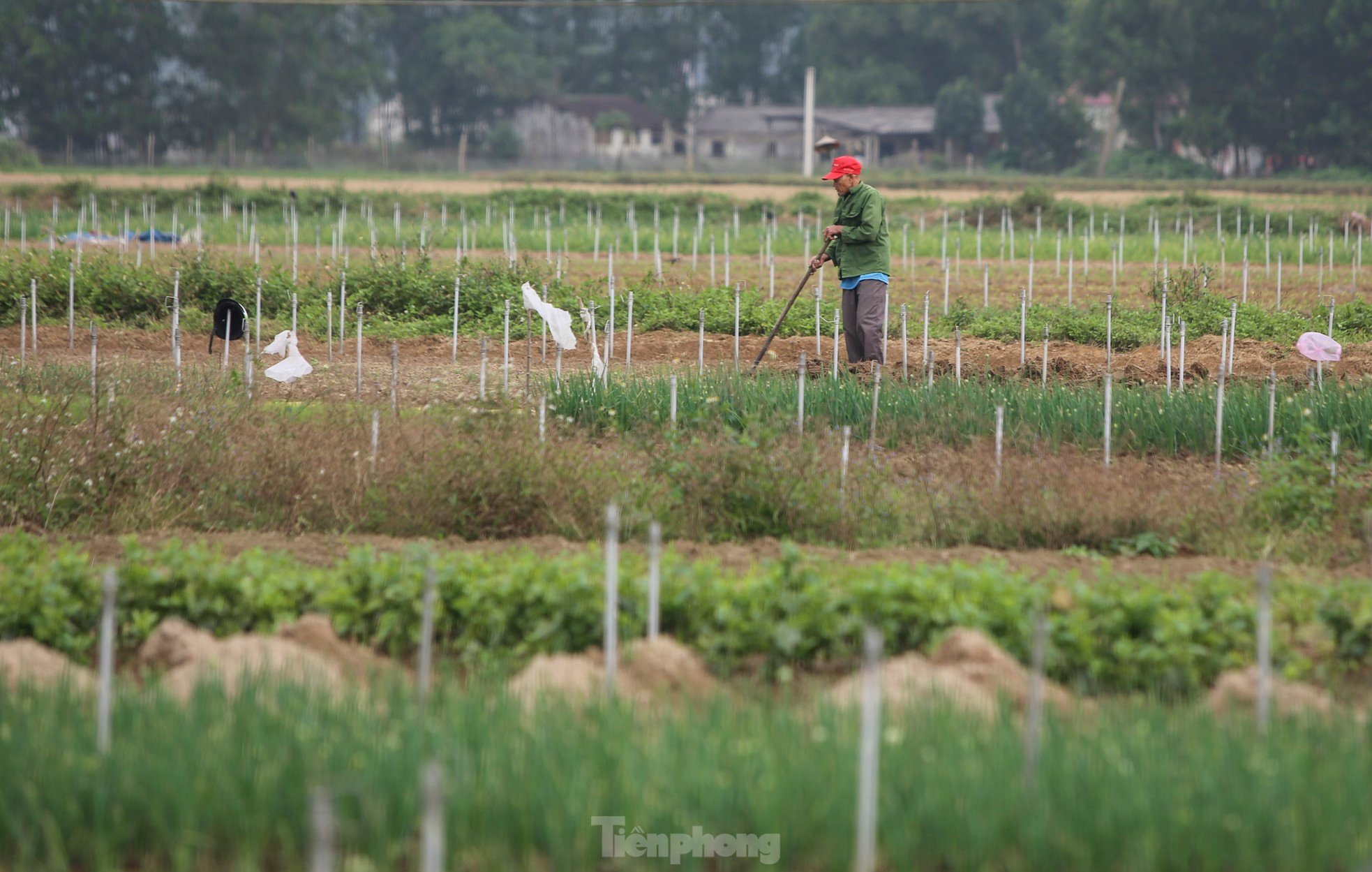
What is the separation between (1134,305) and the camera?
14.5 metres

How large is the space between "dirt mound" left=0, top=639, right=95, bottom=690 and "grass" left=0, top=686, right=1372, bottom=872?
433mm

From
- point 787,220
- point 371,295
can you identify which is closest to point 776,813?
point 371,295

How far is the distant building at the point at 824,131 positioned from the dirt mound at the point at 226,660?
46126 millimetres

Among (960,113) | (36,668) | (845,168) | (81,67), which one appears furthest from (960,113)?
(36,668)

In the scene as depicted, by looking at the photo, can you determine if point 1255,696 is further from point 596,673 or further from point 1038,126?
point 1038,126

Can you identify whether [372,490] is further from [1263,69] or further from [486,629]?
[1263,69]

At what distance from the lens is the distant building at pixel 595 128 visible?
52781 millimetres

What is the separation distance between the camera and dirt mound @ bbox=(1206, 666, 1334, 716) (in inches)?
174

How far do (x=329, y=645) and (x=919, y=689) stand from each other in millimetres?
2107

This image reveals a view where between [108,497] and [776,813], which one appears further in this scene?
[108,497]

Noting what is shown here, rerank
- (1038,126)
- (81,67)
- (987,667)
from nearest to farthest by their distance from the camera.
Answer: (987,667) < (81,67) < (1038,126)

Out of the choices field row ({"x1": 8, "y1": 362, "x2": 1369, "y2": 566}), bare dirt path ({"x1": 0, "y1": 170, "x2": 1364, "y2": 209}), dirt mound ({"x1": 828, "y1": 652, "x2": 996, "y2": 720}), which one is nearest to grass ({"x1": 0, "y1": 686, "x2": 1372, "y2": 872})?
dirt mound ({"x1": 828, "y1": 652, "x2": 996, "y2": 720})

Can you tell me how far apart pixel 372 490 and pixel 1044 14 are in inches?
1909

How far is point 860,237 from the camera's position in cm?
1012
